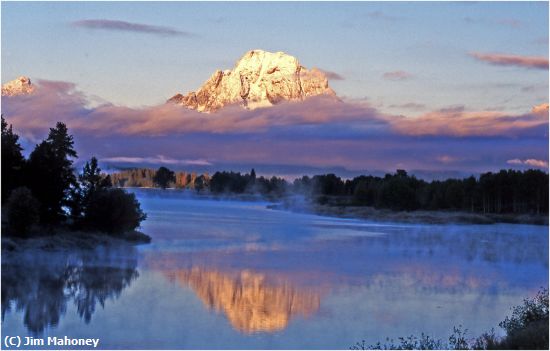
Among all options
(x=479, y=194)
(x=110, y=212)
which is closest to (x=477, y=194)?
(x=479, y=194)

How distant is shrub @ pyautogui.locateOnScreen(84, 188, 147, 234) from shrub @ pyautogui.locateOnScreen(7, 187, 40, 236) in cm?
633

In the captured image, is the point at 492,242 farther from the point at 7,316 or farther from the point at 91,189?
the point at 7,316

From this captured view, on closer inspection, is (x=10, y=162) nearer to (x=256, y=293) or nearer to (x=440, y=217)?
(x=256, y=293)

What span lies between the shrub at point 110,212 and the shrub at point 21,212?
6331mm

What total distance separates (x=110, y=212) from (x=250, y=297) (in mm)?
17659

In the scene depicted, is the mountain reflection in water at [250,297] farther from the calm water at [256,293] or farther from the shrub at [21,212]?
the shrub at [21,212]

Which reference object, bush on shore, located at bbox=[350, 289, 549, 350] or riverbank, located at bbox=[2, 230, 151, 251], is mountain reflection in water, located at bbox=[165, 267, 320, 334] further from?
riverbank, located at bbox=[2, 230, 151, 251]

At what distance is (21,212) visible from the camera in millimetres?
34625

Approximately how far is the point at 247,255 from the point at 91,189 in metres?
9.21

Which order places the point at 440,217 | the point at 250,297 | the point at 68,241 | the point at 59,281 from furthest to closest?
the point at 440,217, the point at 68,241, the point at 59,281, the point at 250,297

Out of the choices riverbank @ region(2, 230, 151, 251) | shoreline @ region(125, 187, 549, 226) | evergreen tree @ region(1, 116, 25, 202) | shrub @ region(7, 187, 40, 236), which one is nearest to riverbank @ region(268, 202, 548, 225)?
shoreline @ region(125, 187, 549, 226)

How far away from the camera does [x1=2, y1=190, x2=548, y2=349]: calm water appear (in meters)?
20.0

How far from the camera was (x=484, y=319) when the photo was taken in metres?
22.9

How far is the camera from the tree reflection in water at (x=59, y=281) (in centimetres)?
2241
